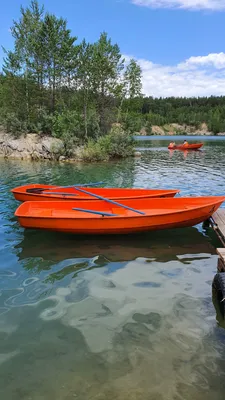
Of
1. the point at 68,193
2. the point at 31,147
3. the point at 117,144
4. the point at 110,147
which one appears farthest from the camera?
the point at 31,147

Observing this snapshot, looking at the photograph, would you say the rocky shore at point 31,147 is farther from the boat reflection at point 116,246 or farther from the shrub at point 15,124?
the boat reflection at point 116,246

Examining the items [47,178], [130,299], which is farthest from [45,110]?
[130,299]

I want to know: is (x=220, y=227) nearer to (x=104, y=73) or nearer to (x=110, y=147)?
(x=110, y=147)

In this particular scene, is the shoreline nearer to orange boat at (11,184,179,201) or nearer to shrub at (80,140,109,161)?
shrub at (80,140,109,161)

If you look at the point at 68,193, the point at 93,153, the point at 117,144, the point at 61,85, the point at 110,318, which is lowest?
the point at 110,318

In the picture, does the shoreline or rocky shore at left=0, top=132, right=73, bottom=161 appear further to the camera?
rocky shore at left=0, top=132, right=73, bottom=161

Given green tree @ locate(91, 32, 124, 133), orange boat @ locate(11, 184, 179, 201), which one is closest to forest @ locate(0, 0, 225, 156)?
green tree @ locate(91, 32, 124, 133)

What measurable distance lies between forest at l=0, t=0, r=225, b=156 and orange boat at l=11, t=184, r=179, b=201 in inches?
685

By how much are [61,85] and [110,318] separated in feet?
99.7

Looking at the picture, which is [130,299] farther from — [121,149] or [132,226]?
[121,149]

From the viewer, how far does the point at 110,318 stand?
4.53 metres

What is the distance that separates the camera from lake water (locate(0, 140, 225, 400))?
3348mm

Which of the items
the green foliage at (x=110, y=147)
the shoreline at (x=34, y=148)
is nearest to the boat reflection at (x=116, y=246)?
the green foliage at (x=110, y=147)

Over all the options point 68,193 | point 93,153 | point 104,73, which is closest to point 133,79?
point 104,73
